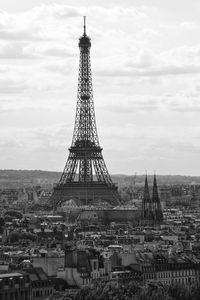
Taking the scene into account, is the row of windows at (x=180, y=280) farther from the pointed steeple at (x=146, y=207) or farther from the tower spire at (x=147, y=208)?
the pointed steeple at (x=146, y=207)

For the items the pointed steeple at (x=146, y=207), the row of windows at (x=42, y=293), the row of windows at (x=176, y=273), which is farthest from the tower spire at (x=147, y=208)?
the row of windows at (x=42, y=293)

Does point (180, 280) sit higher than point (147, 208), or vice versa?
point (147, 208)

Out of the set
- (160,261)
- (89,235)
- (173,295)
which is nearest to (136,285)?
(173,295)

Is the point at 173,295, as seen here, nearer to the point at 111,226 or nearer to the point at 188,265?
the point at 188,265

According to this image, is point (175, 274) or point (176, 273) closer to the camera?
point (175, 274)

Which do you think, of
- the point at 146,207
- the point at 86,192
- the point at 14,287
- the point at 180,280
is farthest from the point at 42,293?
the point at 86,192

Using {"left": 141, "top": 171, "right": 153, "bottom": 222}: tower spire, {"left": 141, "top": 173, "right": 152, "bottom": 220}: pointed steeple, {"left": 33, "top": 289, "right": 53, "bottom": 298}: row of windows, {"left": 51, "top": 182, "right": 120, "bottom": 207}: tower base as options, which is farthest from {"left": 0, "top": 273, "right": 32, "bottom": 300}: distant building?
{"left": 51, "top": 182, "right": 120, "bottom": 207}: tower base

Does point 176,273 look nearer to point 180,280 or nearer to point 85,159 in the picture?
Result: point 180,280

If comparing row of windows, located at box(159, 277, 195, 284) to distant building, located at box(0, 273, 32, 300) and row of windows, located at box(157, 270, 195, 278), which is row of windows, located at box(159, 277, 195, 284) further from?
distant building, located at box(0, 273, 32, 300)
